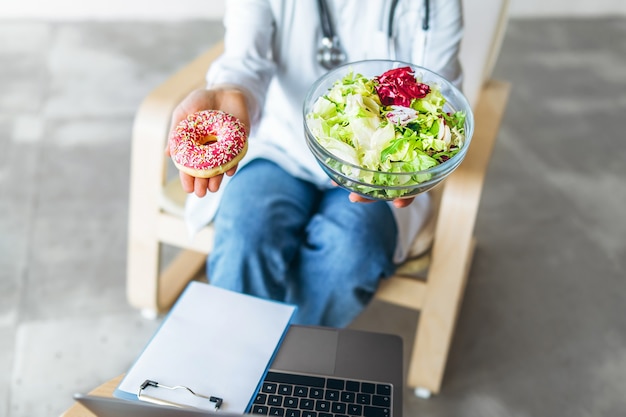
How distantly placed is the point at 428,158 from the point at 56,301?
1.20m

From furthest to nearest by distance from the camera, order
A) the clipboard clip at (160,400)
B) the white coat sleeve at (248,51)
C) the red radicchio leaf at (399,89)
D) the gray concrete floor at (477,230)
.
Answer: the gray concrete floor at (477,230)
the white coat sleeve at (248,51)
the red radicchio leaf at (399,89)
the clipboard clip at (160,400)

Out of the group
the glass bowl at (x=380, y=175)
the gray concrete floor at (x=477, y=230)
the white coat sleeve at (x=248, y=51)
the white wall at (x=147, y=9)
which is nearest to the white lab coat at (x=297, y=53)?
the white coat sleeve at (x=248, y=51)

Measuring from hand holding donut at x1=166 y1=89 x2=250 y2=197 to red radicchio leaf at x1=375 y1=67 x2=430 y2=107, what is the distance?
0.23m

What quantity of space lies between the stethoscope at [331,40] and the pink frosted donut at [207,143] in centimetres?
32

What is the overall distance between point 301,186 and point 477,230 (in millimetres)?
874

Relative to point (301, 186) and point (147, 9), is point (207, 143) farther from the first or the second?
point (147, 9)

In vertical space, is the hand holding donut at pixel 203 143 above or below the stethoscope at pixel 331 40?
below

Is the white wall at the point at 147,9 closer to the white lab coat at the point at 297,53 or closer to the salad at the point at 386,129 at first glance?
the white lab coat at the point at 297,53

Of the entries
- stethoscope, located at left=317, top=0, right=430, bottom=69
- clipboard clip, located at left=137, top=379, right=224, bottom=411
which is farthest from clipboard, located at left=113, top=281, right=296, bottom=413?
stethoscope, located at left=317, top=0, right=430, bottom=69

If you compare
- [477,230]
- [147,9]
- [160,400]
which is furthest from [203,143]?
→ [147,9]

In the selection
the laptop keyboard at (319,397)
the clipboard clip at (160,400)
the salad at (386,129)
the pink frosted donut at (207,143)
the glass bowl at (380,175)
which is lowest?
the laptop keyboard at (319,397)

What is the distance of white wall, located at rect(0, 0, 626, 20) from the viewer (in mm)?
2770

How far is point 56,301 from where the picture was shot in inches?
68.9

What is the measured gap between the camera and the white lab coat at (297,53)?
50.2 inches
